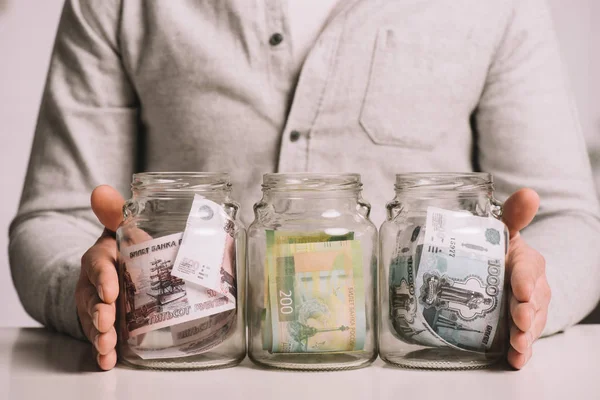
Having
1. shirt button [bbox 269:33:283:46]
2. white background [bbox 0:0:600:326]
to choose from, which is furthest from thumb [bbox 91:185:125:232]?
white background [bbox 0:0:600:326]

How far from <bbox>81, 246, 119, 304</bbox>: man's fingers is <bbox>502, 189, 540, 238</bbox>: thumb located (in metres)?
0.34

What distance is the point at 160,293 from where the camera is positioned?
63 cm

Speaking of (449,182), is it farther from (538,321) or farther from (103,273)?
(103,273)

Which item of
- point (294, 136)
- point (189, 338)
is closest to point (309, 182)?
point (189, 338)

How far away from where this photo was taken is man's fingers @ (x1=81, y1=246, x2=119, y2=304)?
2.12ft

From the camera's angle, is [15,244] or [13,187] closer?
[15,244]

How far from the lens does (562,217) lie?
104 centimetres

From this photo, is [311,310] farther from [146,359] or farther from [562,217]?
[562,217]

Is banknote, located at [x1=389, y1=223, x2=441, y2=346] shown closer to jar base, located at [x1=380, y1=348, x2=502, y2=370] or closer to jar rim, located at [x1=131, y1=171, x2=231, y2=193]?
jar base, located at [x1=380, y1=348, x2=502, y2=370]

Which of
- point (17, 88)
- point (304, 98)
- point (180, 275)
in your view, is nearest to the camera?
point (180, 275)

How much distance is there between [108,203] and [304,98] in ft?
1.40

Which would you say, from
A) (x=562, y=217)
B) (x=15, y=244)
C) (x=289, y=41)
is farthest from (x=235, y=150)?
(x=562, y=217)

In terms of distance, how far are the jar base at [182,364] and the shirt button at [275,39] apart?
0.55m

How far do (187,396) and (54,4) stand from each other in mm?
1991
